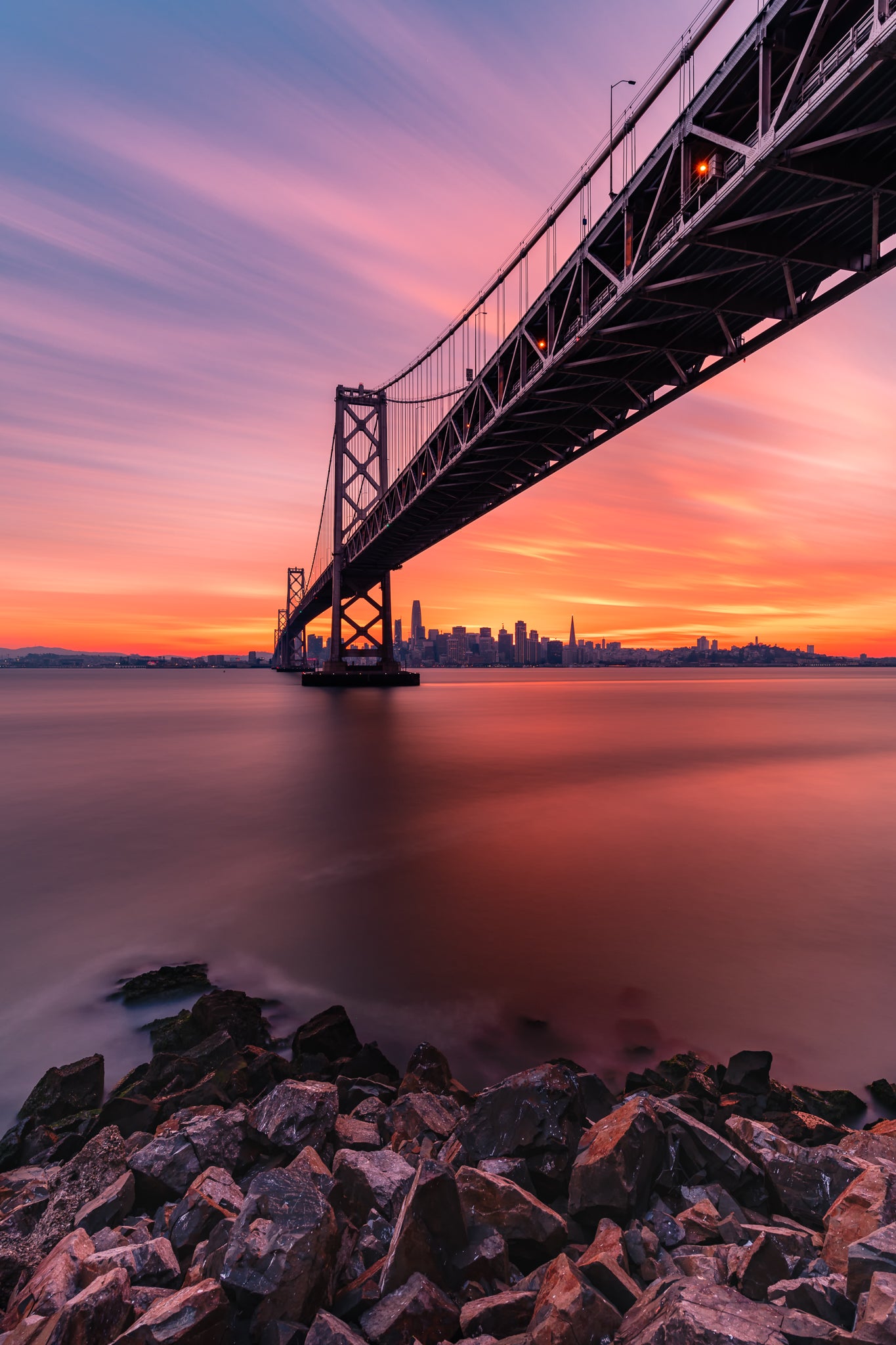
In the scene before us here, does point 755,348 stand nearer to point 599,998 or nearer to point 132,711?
point 599,998

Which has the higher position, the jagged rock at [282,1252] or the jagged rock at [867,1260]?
the jagged rock at [867,1260]

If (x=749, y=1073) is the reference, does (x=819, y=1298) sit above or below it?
above

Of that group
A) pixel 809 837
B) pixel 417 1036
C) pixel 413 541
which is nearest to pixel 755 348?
pixel 809 837

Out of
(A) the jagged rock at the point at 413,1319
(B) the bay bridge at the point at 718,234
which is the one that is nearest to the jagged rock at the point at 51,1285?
(A) the jagged rock at the point at 413,1319

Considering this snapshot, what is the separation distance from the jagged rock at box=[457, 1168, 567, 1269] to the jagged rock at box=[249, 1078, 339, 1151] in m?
0.77

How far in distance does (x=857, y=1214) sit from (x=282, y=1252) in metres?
2.04

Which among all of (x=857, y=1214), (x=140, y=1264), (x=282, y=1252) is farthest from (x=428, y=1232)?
(x=857, y=1214)

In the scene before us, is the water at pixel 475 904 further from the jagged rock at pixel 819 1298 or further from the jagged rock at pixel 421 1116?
the jagged rock at pixel 819 1298

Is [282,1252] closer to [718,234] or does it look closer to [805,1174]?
[805,1174]

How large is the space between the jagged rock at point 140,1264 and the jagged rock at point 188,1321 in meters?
0.19

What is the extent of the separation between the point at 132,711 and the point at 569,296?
33588 millimetres

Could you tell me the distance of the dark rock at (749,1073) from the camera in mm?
3520

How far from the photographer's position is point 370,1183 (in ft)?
8.38

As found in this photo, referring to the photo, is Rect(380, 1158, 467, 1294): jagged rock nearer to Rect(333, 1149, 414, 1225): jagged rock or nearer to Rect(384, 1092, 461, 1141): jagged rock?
Rect(333, 1149, 414, 1225): jagged rock
